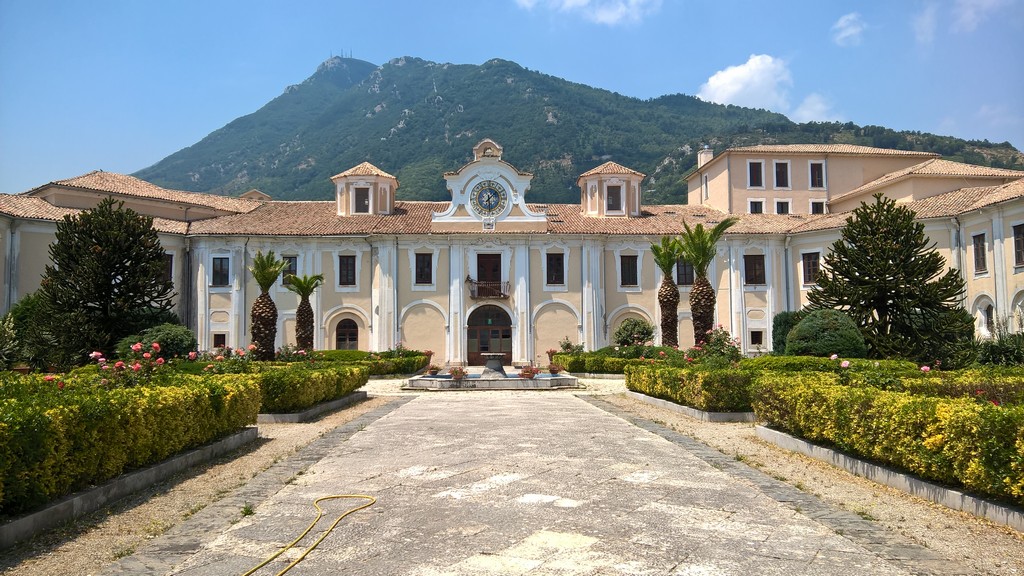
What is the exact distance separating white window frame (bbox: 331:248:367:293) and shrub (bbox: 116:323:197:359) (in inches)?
432

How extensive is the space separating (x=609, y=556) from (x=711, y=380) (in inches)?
353

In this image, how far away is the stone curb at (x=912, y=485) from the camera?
19.8ft

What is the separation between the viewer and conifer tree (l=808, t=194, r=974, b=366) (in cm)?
1892

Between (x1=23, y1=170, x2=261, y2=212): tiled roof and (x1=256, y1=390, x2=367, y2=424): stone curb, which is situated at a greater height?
(x1=23, y1=170, x2=261, y2=212): tiled roof

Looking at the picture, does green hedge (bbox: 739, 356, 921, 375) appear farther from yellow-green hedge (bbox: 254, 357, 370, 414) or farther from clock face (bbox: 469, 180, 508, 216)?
clock face (bbox: 469, 180, 508, 216)

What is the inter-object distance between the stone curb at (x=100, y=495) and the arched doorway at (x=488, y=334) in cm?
2481

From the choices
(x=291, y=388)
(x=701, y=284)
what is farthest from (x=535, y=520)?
(x=701, y=284)

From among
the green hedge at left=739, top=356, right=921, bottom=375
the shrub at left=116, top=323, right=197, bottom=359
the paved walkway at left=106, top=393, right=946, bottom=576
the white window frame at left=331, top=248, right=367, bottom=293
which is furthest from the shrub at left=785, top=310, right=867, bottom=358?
the white window frame at left=331, top=248, right=367, bottom=293

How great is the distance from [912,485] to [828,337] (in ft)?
38.2

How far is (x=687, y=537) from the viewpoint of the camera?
553 cm

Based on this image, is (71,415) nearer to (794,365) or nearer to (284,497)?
(284,497)

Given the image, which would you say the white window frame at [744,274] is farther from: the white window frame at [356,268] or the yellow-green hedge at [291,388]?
the yellow-green hedge at [291,388]

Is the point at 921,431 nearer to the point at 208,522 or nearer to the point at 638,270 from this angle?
the point at 208,522

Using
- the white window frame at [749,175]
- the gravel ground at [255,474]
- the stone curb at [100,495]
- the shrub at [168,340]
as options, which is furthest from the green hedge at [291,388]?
the white window frame at [749,175]
